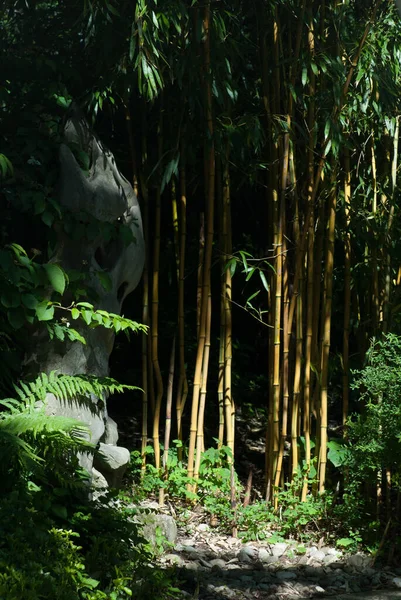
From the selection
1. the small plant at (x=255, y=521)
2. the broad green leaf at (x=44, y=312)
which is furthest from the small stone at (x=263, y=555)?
the broad green leaf at (x=44, y=312)

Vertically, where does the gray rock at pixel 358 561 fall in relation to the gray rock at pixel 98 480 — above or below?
below

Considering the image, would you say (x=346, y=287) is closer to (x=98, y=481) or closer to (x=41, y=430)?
(x=98, y=481)

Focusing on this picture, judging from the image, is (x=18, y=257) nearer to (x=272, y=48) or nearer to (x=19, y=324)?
(x=19, y=324)

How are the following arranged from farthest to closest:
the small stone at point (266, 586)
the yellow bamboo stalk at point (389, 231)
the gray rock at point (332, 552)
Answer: the yellow bamboo stalk at point (389, 231), the gray rock at point (332, 552), the small stone at point (266, 586)

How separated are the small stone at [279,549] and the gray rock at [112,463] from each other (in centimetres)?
82

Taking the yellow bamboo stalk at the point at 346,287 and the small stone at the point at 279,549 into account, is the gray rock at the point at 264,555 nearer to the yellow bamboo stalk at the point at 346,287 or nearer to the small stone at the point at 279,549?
the small stone at the point at 279,549

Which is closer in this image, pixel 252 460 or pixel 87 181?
pixel 87 181

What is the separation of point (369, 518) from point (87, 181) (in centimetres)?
211

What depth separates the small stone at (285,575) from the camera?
3553 millimetres

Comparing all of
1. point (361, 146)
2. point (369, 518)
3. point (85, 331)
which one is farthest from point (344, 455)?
point (361, 146)

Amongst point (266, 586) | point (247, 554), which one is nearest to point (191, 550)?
point (247, 554)

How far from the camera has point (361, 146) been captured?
15.1ft

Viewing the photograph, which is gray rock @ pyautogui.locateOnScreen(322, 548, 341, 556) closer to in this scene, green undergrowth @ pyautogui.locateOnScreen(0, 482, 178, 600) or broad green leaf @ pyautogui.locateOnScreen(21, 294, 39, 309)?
green undergrowth @ pyautogui.locateOnScreen(0, 482, 178, 600)

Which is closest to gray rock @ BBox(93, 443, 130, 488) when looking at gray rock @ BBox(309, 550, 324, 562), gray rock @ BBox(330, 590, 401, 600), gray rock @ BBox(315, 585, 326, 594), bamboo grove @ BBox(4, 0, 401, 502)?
bamboo grove @ BBox(4, 0, 401, 502)
